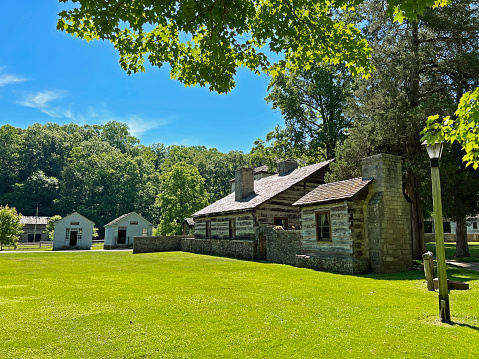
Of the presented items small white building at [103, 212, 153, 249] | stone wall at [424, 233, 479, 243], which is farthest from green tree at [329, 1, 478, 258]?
small white building at [103, 212, 153, 249]

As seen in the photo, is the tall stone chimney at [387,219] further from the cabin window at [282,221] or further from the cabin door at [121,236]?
the cabin door at [121,236]

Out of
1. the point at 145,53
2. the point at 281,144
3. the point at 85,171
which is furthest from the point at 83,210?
the point at 145,53

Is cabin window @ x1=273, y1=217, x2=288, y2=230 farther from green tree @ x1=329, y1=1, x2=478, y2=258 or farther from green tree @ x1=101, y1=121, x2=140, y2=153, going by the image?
green tree @ x1=101, y1=121, x2=140, y2=153

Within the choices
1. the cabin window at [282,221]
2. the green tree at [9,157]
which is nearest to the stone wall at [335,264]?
the cabin window at [282,221]


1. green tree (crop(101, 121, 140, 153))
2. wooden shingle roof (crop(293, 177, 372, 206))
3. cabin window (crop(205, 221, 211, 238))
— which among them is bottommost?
cabin window (crop(205, 221, 211, 238))

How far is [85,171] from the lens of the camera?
72.8 m

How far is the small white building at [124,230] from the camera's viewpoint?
43.7 m

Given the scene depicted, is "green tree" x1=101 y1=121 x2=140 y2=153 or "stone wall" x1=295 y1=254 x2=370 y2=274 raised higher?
"green tree" x1=101 y1=121 x2=140 y2=153

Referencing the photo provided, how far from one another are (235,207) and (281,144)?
1484 centimetres

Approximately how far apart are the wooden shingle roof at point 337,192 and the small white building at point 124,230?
107 ft

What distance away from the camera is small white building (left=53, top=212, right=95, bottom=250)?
40188 millimetres

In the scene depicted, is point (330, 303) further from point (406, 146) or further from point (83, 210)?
point (83, 210)

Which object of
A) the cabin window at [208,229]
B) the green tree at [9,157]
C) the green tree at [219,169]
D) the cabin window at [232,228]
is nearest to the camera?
the cabin window at [232,228]

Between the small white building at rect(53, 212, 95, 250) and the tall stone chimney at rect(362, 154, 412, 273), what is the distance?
3710 centimetres
